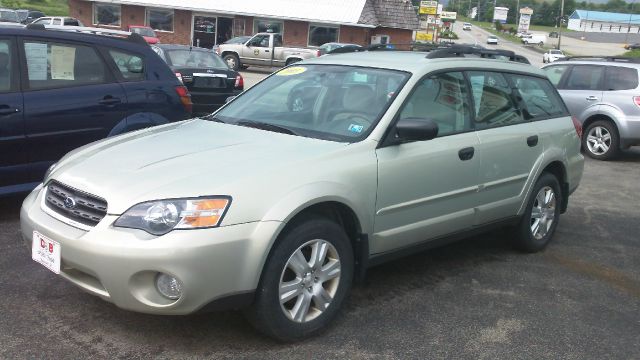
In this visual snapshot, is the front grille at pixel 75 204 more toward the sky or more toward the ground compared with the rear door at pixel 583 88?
more toward the ground

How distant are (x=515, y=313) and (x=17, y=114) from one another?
405cm

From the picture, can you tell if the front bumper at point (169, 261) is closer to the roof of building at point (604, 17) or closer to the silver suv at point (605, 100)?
the silver suv at point (605, 100)

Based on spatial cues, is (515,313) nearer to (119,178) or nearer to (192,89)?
(119,178)

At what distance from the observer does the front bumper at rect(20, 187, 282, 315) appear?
9.68 feet

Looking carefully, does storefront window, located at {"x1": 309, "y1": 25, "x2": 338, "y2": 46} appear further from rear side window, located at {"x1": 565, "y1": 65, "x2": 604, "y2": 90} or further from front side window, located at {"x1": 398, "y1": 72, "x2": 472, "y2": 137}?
front side window, located at {"x1": 398, "y1": 72, "x2": 472, "y2": 137}

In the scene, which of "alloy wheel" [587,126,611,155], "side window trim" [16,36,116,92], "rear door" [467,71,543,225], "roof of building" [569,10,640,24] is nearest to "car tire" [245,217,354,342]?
"rear door" [467,71,543,225]

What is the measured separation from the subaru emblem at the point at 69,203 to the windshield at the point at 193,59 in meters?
9.60

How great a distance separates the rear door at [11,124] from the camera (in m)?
5.08

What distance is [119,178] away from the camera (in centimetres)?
327

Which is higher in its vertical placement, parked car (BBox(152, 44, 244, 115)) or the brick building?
the brick building

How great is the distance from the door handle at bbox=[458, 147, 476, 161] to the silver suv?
23.6ft

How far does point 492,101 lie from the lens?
194 inches

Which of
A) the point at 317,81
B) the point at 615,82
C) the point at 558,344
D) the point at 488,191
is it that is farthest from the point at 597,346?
the point at 615,82

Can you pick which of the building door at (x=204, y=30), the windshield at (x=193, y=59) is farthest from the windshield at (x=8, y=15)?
the windshield at (x=193, y=59)
